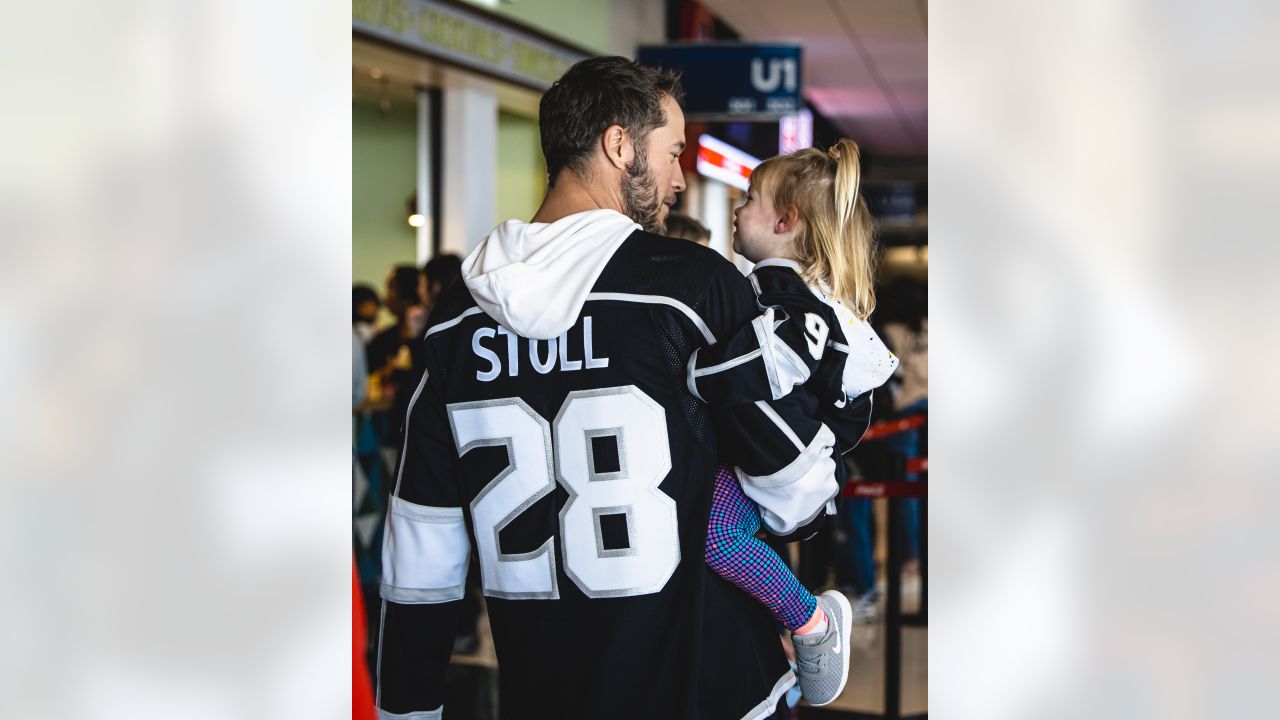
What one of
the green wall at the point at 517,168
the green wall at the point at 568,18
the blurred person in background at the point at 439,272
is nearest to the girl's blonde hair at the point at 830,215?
the blurred person in background at the point at 439,272

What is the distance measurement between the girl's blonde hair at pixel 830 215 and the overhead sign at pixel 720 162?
25.3 feet

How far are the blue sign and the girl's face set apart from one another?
6.85 metres

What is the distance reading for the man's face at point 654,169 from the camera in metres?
1.66

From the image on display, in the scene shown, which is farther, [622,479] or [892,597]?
[892,597]

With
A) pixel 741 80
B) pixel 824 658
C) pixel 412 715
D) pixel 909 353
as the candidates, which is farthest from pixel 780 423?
pixel 741 80

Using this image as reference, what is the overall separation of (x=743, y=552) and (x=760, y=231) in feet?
1.76

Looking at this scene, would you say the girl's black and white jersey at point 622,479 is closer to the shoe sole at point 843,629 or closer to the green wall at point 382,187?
the shoe sole at point 843,629

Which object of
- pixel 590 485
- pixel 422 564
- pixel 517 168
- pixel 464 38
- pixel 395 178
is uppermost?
pixel 464 38

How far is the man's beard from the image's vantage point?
1660 mm

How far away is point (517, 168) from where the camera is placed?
340 inches

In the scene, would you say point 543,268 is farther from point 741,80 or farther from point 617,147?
point 741,80
